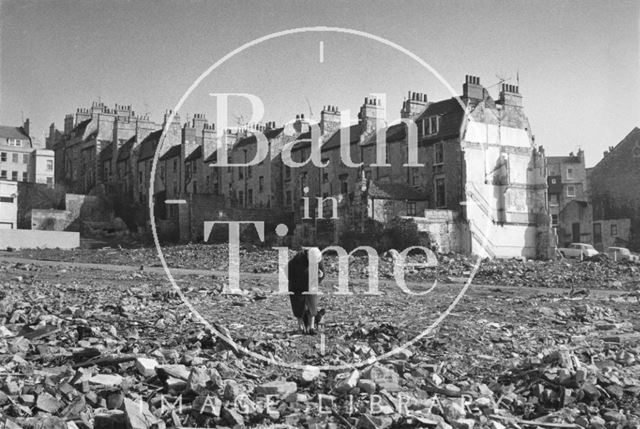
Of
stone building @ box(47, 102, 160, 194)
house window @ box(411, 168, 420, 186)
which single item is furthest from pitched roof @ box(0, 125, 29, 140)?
house window @ box(411, 168, 420, 186)

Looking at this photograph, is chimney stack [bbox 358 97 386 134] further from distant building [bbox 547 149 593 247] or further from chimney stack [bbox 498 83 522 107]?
distant building [bbox 547 149 593 247]

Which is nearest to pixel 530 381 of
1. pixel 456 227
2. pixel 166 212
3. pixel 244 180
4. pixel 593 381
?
pixel 593 381

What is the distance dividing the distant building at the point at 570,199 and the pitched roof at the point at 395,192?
56.9ft

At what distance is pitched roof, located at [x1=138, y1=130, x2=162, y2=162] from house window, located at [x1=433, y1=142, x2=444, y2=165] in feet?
106

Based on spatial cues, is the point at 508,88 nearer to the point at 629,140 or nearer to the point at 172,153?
the point at 629,140

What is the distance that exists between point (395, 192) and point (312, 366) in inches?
1108

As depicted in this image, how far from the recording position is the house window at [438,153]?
119 feet

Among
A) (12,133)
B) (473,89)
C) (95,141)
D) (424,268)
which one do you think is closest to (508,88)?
(473,89)

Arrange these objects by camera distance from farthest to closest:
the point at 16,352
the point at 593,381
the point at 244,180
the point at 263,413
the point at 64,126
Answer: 1. the point at 64,126
2. the point at 244,180
3. the point at 16,352
4. the point at 593,381
5. the point at 263,413

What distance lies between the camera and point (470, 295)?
Answer: 18.7m

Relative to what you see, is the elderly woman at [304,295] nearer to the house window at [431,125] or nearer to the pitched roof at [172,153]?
the house window at [431,125]

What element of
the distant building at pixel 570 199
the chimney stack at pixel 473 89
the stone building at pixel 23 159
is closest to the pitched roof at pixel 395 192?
the chimney stack at pixel 473 89

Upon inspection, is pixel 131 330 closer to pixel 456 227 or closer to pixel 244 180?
pixel 456 227

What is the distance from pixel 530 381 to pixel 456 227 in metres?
26.7
